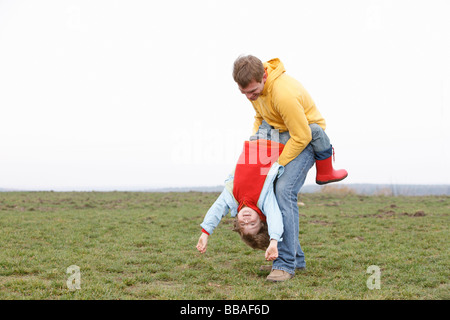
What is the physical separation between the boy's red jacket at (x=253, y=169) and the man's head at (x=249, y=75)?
650 millimetres

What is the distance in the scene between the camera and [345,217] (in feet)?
38.6

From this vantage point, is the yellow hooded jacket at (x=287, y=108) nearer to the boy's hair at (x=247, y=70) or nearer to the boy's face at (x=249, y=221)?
the boy's hair at (x=247, y=70)

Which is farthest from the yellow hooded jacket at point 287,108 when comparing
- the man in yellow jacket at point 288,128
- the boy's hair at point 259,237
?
the boy's hair at point 259,237

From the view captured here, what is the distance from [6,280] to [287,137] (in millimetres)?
3738

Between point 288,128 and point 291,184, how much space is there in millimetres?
655

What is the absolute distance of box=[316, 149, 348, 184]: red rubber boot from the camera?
15.8 ft

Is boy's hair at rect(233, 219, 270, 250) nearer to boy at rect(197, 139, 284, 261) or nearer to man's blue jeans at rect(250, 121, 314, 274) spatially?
boy at rect(197, 139, 284, 261)

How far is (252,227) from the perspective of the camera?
4512 millimetres

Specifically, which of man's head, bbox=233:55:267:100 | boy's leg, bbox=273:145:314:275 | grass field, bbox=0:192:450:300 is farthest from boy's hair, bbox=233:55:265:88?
grass field, bbox=0:192:450:300

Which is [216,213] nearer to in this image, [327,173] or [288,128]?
[288,128]

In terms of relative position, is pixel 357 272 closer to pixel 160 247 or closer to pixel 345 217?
pixel 160 247
